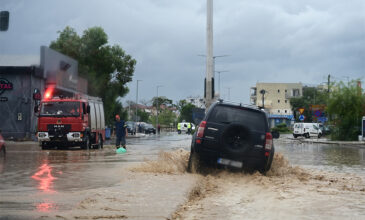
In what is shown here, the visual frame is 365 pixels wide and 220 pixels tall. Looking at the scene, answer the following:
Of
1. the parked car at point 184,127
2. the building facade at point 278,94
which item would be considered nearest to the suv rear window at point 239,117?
the parked car at point 184,127

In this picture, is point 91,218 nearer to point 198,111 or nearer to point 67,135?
point 198,111

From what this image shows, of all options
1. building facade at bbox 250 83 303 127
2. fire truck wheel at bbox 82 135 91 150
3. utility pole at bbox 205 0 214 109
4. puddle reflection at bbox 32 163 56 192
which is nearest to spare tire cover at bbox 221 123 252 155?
puddle reflection at bbox 32 163 56 192

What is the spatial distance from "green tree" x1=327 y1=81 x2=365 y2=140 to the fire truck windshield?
28.1 metres

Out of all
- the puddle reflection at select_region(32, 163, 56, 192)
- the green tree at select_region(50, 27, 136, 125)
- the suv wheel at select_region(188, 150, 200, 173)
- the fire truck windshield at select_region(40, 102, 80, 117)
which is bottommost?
the puddle reflection at select_region(32, 163, 56, 192)

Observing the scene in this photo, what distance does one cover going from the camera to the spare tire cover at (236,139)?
13086mm

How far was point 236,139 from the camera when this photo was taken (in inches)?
519

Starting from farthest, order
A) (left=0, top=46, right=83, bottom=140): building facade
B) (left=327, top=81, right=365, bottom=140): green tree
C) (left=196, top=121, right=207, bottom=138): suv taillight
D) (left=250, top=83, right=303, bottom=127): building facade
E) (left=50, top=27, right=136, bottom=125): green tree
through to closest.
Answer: (left=250, top=83, right=303, bottom=127): building facade, (left=50, top=27, right=136, bottom=125): green tree, (left=327, top=81, right=365, bottom=140): green tree, (left=0, top=46, right=83, bottom=140): building facade, (left=196, top=121, right=207, bottom=138): suv taillight

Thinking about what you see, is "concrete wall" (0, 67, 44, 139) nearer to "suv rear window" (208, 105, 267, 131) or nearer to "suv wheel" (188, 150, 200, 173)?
"suv wheel" (188, 150, 200, 173)

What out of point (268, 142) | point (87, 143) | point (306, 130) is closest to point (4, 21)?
point (268, 142)

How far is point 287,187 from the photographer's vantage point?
1210 cm

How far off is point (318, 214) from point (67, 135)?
2001cm

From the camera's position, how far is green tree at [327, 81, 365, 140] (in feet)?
161

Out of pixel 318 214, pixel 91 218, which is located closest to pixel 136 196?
pixel 91 218

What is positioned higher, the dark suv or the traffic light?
the traffic light
